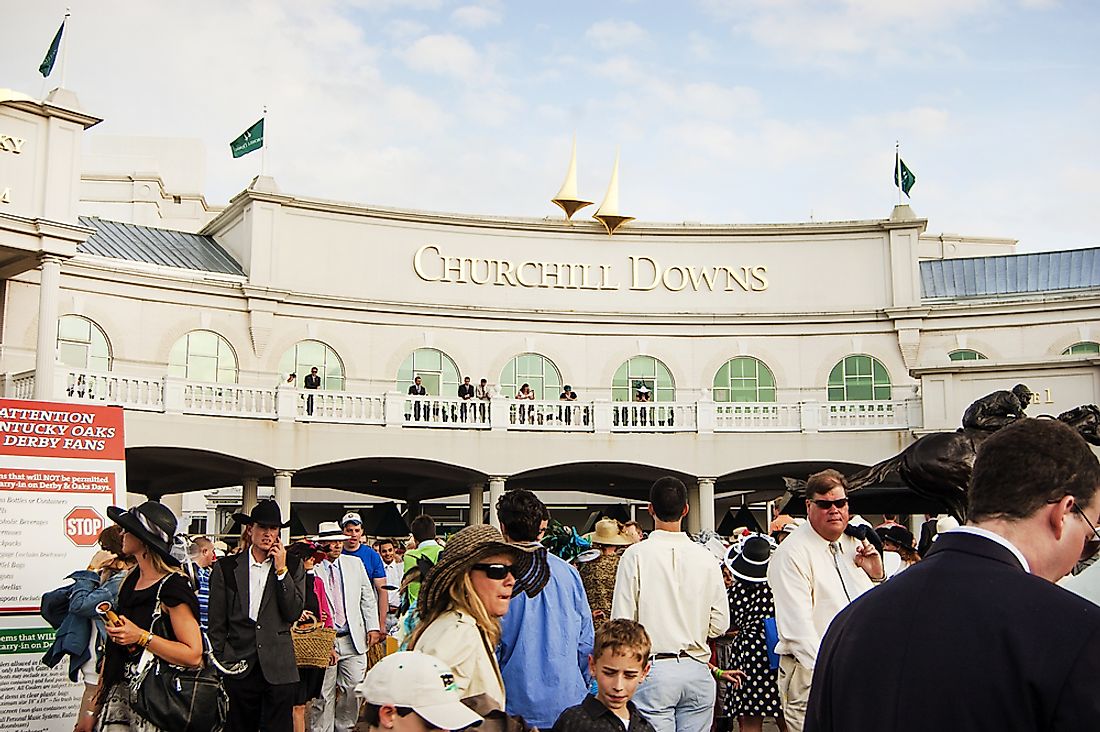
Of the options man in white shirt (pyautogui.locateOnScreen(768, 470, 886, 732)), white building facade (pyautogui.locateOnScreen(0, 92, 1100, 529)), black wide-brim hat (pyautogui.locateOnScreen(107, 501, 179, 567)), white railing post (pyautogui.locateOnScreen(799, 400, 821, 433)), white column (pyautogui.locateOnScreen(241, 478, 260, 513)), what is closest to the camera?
A: black wide-brim hat (pyautogui.locateOnScreen(107, 501, 179, 567))

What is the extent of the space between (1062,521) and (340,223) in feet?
93.3

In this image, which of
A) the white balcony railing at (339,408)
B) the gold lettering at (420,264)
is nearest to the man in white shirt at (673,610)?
the white balcony railing at (339,408)

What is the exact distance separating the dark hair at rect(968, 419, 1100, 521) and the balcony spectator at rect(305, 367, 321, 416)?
23851 mm

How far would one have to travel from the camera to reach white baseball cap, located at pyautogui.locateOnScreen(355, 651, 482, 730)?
11.9ft

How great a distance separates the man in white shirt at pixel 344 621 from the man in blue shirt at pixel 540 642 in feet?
13.8

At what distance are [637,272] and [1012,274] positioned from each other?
1073cm

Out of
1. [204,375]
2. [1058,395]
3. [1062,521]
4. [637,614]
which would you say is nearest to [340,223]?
[204,375]

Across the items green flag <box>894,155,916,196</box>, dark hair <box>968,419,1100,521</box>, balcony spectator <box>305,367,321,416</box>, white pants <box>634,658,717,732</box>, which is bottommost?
white pants <box>634,658,717,732</box>

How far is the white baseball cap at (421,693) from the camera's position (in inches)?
142

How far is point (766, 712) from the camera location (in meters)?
7.73

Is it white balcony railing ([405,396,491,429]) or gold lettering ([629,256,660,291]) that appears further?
gold lettering ([629,256,660,291])

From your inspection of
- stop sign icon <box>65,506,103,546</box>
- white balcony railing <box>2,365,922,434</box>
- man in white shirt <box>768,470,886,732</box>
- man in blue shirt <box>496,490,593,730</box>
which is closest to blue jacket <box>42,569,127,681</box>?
stop sign icon <box>65,506,103,546</box>

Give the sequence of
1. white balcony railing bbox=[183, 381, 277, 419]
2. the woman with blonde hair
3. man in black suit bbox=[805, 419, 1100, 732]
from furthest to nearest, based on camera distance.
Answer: white balcony railing bbox=[183, 381, 277, 419] < the woman with blonde hair < man in black suit bbox=[805, 419, 1100, 732]

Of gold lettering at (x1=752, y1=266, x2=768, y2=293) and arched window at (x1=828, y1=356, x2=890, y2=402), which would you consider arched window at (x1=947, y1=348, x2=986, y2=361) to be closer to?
arched window at (x1=828, y1=356, x2=890, y2=402)
